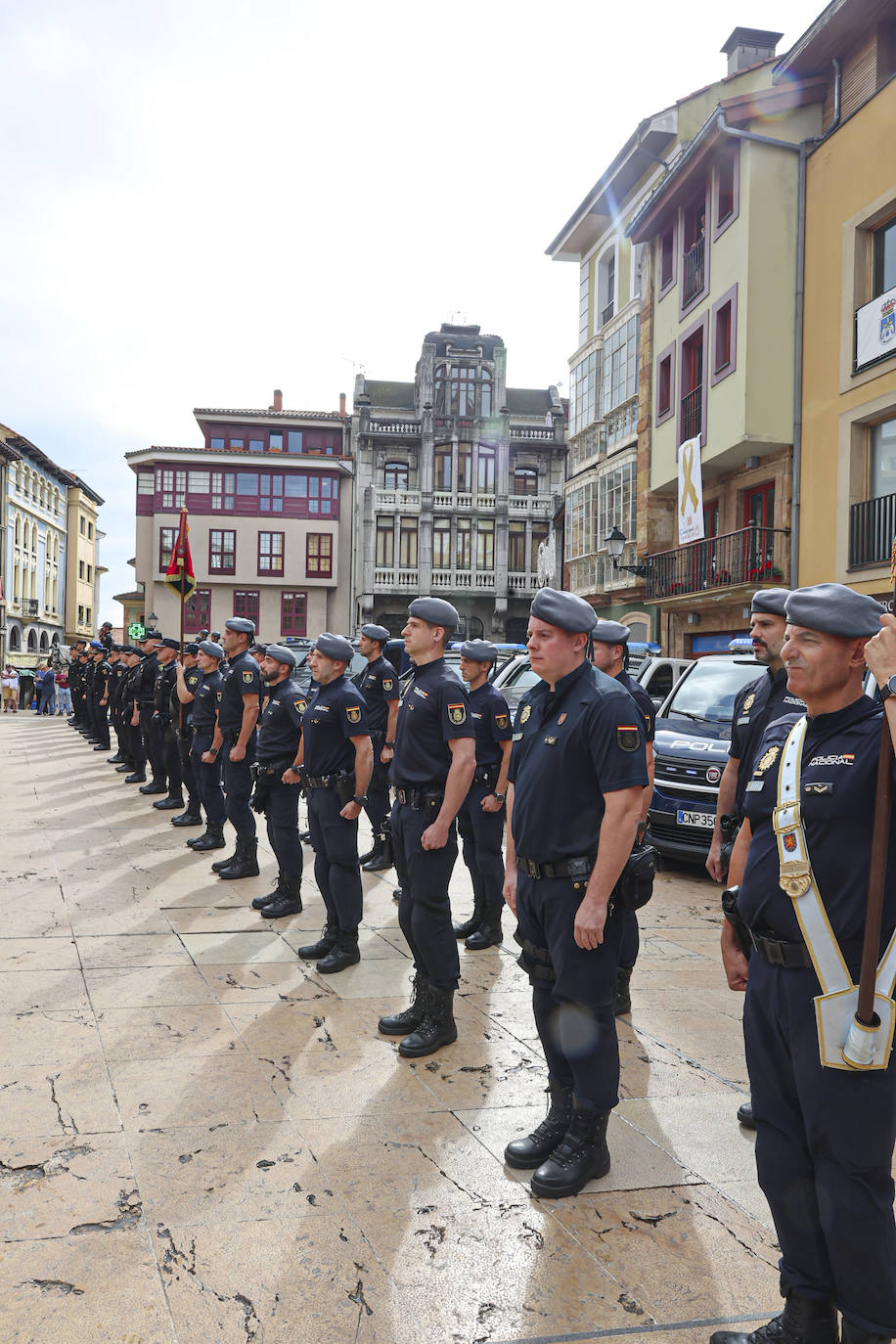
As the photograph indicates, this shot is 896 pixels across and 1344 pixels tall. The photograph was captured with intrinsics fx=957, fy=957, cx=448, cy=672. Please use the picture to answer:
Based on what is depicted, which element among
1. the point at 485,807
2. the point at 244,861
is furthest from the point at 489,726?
the point at 244,861

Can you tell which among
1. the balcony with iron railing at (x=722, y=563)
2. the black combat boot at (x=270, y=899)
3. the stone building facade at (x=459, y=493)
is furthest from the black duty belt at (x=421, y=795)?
the stone building facade at (x=459, y=493)

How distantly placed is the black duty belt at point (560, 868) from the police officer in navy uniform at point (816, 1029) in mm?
775

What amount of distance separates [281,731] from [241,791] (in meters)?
1.15

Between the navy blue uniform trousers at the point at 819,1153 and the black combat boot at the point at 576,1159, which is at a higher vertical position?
the navy blue uniform trousers at the point at 819,1153

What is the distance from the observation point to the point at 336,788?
573 centimetres

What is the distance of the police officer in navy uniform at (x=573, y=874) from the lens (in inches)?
125

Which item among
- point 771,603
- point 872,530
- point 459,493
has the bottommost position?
point 771,603

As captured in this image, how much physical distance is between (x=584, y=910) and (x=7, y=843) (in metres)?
7.93

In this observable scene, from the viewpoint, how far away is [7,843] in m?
9.42

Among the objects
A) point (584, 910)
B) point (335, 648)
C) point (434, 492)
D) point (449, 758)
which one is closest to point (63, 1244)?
point (584, 910)

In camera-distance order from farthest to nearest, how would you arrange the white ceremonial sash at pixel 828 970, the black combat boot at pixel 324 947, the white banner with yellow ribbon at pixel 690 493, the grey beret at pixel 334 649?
1. the white banner with yellow ribbon at pixel 690 493
2. the grey beret at pixel 334 649
3. the black combat boot at pixel 324 947
4. the white ceremonial sash at pixel 828 970

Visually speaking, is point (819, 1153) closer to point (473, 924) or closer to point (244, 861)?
point (473, 924)

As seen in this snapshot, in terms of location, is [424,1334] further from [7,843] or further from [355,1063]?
[7,843]

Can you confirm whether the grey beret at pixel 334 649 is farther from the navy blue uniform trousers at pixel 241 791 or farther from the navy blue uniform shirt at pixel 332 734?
the navy blue uniform trousers at pixel 241 791
